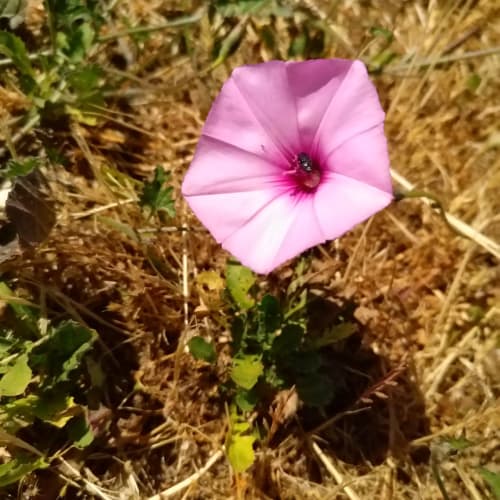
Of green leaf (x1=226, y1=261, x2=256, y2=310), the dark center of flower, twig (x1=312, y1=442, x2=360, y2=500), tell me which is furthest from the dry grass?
the dark center of flower

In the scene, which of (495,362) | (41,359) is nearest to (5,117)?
(41,359)

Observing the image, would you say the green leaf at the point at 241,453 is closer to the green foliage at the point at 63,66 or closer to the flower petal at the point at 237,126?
the flower petal at the point at 237,126

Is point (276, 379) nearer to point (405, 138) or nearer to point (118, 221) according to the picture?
point (118, 221)

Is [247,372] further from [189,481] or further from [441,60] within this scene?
[441,60]

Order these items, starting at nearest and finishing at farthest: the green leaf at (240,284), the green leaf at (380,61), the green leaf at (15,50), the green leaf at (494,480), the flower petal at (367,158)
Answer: the flower petal at (367,158), the green leaf at (494,480), the green leaf at (240,284), the green leaf at (15,50), the green leaf at (380,61)

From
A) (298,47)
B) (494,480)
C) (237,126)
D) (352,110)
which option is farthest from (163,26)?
(494,480)

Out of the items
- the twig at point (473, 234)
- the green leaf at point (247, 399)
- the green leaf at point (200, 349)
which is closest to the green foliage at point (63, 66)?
the green leaf at point (200, 349)
